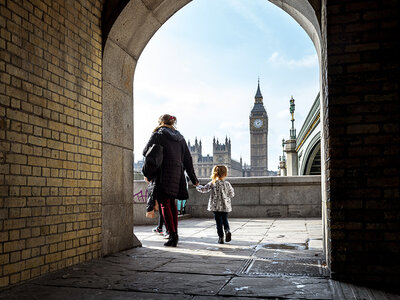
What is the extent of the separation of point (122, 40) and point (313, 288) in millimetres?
3790

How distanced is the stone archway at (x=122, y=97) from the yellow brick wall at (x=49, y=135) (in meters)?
0.18

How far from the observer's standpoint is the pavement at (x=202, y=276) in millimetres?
3084

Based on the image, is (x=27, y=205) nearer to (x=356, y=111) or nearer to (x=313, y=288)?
(x=313, y=288)

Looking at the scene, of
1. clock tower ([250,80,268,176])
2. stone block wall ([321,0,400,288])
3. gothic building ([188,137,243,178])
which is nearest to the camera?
stone block wall ([321,0,400,288])

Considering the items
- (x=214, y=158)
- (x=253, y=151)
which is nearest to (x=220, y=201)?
(x=214, y=158)

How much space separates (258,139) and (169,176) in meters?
133

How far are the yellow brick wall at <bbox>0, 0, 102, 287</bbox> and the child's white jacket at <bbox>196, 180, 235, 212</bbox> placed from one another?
1.88 m

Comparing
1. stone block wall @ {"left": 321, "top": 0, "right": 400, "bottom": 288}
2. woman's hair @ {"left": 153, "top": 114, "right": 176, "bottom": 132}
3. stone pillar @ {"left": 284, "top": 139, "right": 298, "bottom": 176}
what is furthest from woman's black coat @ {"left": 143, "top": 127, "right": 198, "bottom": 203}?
stone pillar @ {"left": 284, "top": 139, "right": 298, "bottom": 176}

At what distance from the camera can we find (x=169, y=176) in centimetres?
564

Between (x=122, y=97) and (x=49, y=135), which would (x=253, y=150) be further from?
(x=49, y=135)

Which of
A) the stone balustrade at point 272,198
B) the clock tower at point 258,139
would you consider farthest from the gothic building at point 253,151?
the stone balustrade at point 272,198

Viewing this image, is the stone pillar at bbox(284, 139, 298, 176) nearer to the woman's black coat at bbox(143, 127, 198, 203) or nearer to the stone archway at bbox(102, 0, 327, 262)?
the woman's black coat at bbox(143, 127, 198, 203)

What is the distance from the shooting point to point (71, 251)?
430cm

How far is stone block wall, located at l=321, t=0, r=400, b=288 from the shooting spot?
10.8ft
